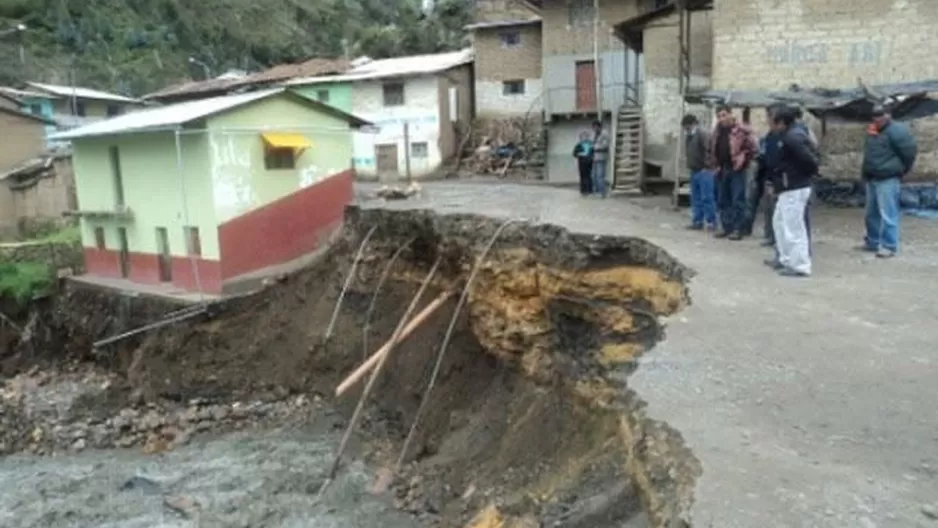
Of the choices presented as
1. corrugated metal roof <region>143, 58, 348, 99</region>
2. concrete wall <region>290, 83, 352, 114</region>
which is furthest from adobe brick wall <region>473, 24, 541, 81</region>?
corrugated metal roof <region>143, 58, 348, 99</region>

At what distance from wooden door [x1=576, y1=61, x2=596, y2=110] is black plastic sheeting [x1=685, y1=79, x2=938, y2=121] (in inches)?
634

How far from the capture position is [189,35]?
57375mm

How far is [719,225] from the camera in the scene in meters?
11.7

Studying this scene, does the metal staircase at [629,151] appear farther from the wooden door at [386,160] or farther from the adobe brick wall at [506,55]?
the wooden door at [386,160]

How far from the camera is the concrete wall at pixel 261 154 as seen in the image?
15.9 m

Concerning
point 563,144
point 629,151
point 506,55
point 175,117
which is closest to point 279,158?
point 175,117

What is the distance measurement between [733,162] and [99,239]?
16.4 meters

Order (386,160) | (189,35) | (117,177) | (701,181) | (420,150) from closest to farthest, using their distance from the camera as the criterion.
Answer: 1. (701,181)
2. (117,177)
3. (420,150)
4. (386,160)
5. (189,35)

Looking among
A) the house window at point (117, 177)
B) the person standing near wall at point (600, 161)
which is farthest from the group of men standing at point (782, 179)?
the house window at point (117, 177)

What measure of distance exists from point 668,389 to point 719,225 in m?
7.14

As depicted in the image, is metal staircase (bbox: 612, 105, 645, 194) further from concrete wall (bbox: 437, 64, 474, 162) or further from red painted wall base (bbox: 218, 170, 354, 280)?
concrete wall (bbox: 437, 64, 474, 162)

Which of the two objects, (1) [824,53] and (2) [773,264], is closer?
(2) [773,264]

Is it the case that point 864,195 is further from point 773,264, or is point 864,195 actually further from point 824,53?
point 773,264

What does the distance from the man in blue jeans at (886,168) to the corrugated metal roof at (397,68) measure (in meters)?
22.0
